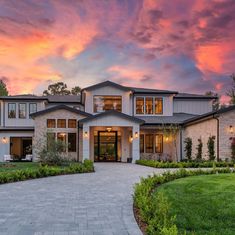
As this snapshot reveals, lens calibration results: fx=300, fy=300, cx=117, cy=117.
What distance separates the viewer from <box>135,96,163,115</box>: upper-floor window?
2831 cm

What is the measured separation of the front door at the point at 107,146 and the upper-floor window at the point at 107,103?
219 cm

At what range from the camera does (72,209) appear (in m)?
7.50

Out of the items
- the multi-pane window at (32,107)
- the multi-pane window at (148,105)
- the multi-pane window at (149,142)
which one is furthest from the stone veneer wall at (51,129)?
the multi-pane window at (148,105)

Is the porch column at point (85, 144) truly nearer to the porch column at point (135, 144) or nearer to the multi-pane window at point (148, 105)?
the porch column at point (135, 144)

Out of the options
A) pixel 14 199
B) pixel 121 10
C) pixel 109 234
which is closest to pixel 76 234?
pixel 109 234

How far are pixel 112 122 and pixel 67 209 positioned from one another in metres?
16.6

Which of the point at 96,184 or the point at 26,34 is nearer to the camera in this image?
the point at 96,184

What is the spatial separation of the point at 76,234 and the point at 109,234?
1.99ft

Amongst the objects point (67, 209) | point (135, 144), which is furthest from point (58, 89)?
point (67, 209)

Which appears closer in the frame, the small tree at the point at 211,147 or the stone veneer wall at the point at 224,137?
the stone veneer wall at the point at 224,137

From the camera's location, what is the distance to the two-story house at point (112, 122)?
79.5 feet

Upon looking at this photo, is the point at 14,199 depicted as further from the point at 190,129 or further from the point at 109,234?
the point at 190,129

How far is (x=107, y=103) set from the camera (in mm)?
27531

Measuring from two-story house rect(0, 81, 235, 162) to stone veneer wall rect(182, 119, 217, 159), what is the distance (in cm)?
8
